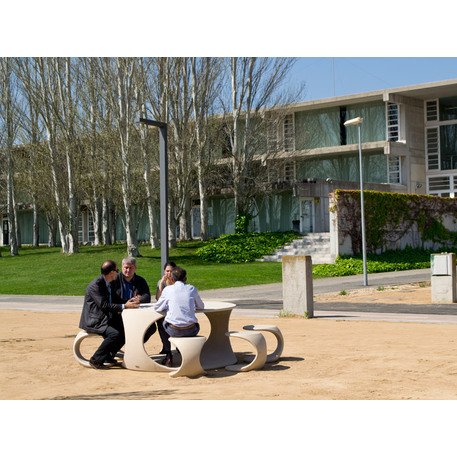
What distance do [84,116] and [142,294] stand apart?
3401 centimetres

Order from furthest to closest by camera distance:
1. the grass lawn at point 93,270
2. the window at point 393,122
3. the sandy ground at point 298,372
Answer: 1. the window at point 393,122
2. the grass lawn at point 93,270
3. the sandy ground at point 298,372

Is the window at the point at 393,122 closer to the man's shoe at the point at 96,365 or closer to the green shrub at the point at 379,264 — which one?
the green shrub at the point at 379,264

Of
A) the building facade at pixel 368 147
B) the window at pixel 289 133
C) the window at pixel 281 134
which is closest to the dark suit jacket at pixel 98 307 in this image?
the window at pixel 281 134

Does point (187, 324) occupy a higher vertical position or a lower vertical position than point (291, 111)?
lower

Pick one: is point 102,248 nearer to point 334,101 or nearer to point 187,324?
point 334,101

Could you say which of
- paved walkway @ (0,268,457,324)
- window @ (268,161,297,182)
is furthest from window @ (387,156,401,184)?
paved walkway @ (0,268,457,324)

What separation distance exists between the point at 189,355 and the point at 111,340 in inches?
58.9

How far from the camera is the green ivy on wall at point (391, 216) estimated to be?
36844 millimetres

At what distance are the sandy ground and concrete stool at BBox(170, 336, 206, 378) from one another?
0.43ft

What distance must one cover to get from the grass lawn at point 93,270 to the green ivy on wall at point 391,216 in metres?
3.59

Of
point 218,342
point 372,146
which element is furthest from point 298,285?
point 372,146

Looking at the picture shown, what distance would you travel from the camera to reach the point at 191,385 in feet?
34.3

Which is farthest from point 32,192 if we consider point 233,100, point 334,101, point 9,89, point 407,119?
point 407,119

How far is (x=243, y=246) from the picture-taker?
4134 centimetres
